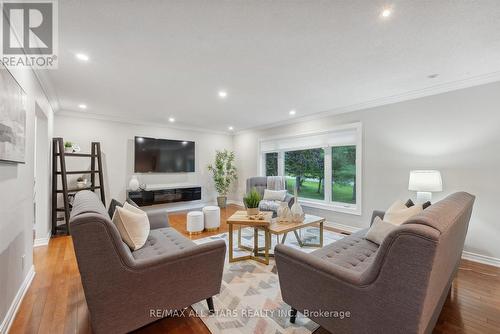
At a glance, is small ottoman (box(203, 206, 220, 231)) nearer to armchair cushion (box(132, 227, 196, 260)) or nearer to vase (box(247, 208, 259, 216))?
vase (box(247, 208, 259, 216))

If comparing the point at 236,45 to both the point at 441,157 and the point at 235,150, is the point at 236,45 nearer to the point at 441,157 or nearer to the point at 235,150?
the point at 441,157

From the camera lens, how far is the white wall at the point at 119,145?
14.4 ft

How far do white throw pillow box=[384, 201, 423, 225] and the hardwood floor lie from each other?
0.80 metres

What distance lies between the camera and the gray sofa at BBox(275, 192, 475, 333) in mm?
965

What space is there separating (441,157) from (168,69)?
154 inches

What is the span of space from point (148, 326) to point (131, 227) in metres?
0.82

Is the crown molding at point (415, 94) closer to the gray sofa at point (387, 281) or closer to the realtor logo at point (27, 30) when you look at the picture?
the gray sofa at point (387, 281)

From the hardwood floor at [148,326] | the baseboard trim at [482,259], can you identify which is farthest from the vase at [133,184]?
the baseboard trim at [482,259]

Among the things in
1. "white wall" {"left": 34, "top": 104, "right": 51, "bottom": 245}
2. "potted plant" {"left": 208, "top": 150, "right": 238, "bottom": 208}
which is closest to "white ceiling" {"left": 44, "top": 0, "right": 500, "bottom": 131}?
"white wall" {"left": 34, "top": 104, "right": 51, "bottom": 245}

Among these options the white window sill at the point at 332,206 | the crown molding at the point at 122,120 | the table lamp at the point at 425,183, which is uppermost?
the crown molding at the point at 122,120

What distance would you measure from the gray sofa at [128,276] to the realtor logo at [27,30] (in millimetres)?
1494

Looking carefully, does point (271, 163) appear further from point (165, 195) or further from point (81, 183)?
point (81, 183)

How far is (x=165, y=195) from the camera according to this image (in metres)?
5.23

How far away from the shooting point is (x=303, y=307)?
147 centimetres
